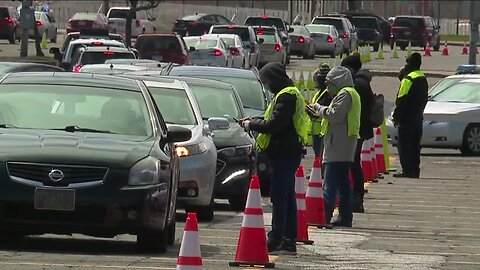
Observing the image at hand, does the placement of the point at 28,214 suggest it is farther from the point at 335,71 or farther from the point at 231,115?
the point at 231,115

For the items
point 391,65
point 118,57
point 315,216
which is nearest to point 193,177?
point 315,216

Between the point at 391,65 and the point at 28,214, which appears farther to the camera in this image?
the point at 391,65

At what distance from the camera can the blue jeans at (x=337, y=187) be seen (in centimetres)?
1573

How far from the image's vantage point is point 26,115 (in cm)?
1304

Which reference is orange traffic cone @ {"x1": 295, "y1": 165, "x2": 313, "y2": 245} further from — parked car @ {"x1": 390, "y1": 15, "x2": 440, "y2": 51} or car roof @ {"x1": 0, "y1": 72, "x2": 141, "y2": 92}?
parked car @ {"x1": 390, "y1": 15, "x2": 440, "y2": 51}

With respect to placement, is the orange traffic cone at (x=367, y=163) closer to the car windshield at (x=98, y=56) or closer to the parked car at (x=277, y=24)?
the car windshield at (x=98, y=56)

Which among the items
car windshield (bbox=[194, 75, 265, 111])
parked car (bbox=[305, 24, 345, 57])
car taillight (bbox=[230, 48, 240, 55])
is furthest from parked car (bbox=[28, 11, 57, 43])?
car windshield (bbox=[194, 75, 265, 111])

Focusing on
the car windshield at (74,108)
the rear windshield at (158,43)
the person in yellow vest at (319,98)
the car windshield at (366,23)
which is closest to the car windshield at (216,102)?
the person in yellow vest at (319,98)

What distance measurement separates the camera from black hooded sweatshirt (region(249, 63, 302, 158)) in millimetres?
13008

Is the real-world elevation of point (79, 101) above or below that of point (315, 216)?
above

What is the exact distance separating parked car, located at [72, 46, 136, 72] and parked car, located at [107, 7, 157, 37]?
113 ft

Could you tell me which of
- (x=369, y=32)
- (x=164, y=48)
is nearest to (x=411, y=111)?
(x=164, y=48)

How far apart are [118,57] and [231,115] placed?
44.2ft

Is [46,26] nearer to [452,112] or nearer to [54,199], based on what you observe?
[452,112]
